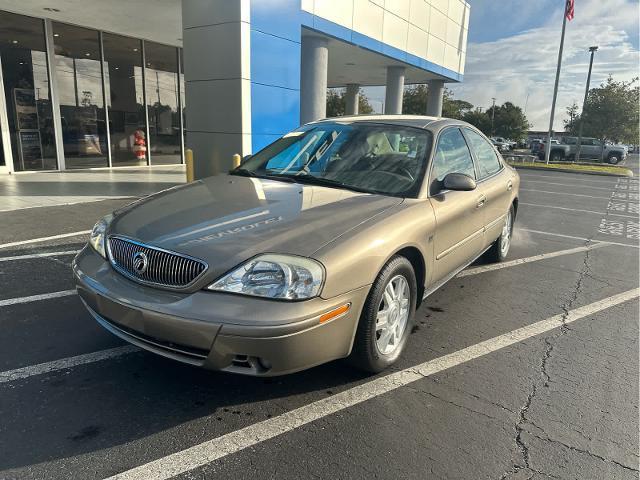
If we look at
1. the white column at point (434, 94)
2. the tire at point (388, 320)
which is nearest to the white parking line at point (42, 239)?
the tire at point (388, 320)

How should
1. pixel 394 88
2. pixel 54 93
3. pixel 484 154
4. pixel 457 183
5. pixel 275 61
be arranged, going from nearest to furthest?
pixel 457 183 → pixel 484 154 → pixel 275 61 → pixel 54 93 → pixel 394 88

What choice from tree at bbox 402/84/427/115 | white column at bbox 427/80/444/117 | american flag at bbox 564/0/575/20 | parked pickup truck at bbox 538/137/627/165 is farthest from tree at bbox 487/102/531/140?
white column at bbox 427/80/444/117

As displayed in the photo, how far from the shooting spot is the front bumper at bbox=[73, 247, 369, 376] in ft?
7.32

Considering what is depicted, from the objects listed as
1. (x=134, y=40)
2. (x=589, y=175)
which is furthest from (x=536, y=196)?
(x=134, y=40)

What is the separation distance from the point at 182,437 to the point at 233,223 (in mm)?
1144

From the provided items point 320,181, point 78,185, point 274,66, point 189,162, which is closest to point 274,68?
point 274,66

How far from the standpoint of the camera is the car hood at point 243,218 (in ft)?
8.00

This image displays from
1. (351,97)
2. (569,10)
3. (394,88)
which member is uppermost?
(569,10)

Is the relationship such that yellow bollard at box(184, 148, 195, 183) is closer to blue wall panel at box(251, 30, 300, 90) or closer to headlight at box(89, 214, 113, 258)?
blue wall panel at box(251, 30, 300, 90)

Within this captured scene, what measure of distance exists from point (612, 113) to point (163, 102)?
2958 cm

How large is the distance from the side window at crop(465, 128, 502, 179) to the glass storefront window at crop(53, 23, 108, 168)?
42.6 feet

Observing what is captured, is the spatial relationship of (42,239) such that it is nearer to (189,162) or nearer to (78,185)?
(189,162)

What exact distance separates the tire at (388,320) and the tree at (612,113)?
35317mm

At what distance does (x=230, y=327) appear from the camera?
2.22m
